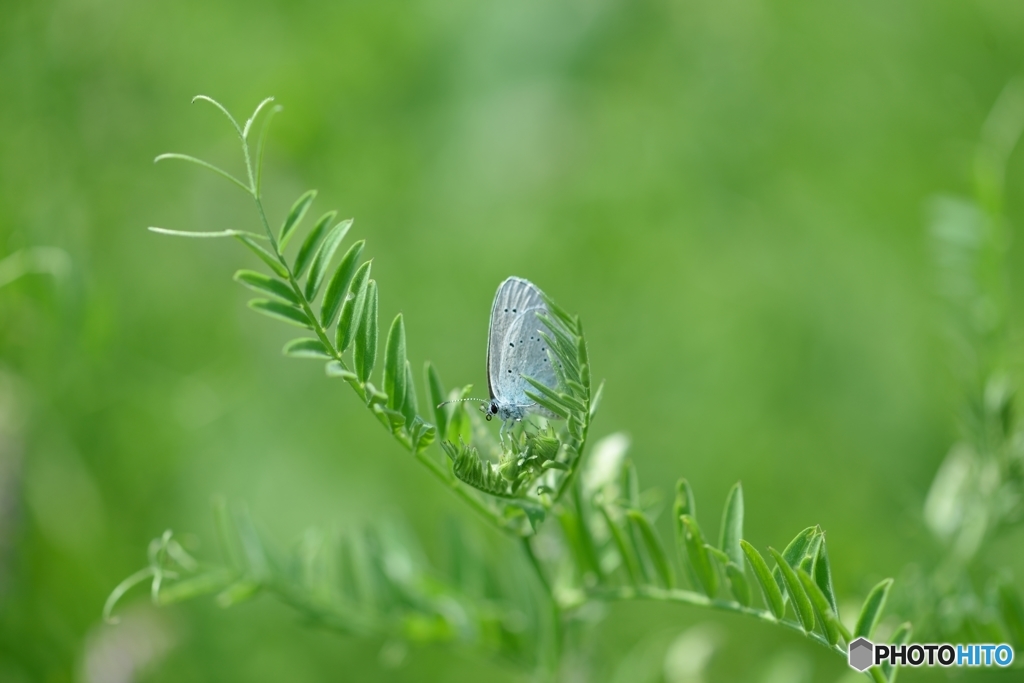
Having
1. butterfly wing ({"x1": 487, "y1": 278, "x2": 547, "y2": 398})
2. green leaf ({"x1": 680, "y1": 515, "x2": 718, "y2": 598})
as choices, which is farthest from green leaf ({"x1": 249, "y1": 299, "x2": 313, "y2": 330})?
green leaf ({"x1": 680, "y1": 515, "x2": 718, "y2": 598})

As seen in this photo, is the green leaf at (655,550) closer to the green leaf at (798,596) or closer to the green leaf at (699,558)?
the green leaf at (699,558)

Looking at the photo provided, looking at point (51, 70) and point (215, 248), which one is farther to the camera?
point (215, 248)

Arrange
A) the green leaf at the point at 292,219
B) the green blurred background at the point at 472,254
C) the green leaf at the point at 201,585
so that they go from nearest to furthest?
the green leaf at the point at 292,219 → the green leaf at the point at 201,585 → the green blurred background at the point at 472,254

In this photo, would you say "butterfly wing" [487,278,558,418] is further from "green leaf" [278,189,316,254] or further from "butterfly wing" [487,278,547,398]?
"green leaf" [278,189,316,254]

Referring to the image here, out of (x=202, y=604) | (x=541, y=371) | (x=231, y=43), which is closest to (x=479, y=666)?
(x=202, y=604)

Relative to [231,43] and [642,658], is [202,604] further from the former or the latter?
[231,43]

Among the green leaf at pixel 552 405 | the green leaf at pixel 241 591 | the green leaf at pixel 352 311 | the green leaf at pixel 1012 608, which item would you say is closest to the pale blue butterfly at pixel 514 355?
the green leaf at pixel 552 405
